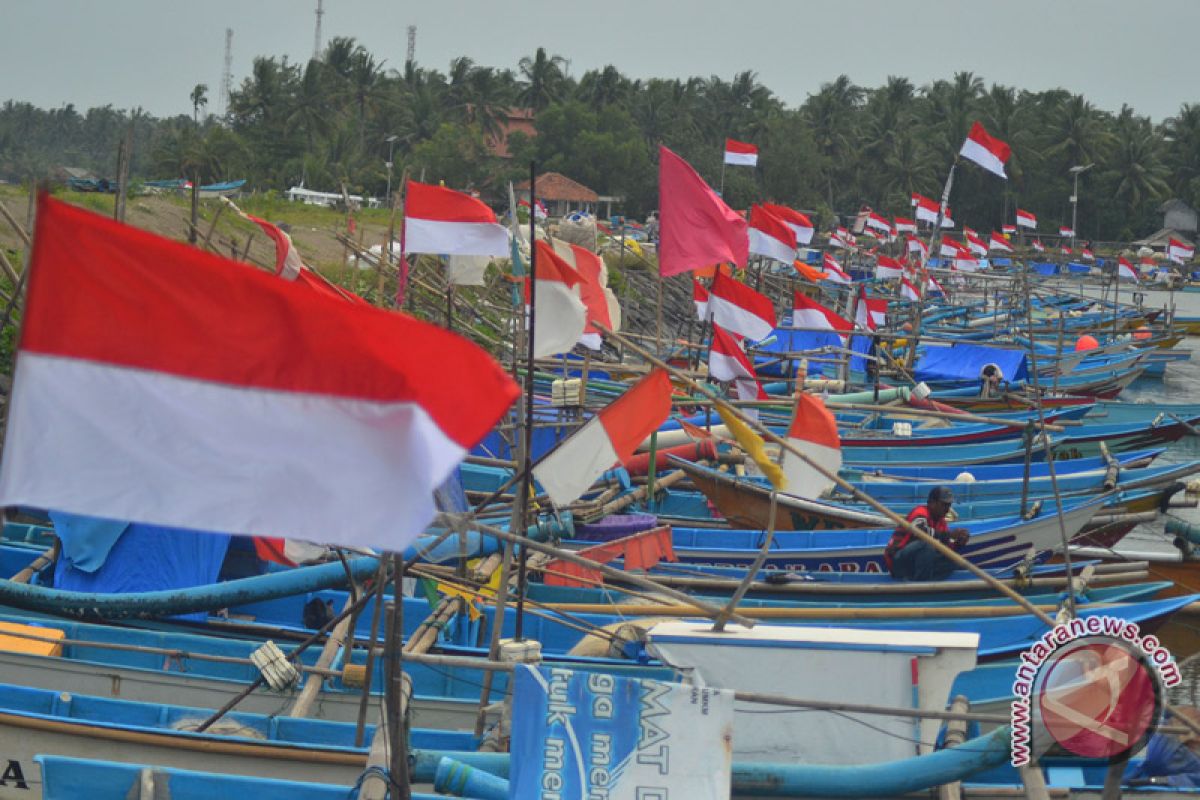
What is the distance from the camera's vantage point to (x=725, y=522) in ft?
55.0

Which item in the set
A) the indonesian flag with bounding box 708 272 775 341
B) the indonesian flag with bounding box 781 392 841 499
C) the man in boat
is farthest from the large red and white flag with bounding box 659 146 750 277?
the indonesian flag with bounding box 781 392 841 499

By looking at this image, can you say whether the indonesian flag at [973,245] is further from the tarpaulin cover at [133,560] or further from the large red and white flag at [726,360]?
the tarpaulin cover at [133,560]

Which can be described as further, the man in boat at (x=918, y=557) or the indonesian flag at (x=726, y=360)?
the indonesian flag at (x=726, y=360)

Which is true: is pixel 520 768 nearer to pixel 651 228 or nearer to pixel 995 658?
pixel 995 658

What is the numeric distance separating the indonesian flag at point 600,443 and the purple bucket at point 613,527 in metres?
6.36

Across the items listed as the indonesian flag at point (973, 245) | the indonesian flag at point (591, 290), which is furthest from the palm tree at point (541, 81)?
the indonesian flag at point (591, 290)

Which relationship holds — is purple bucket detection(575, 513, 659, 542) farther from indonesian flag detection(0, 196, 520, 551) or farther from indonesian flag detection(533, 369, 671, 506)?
indonesian flag detection(0, 196, 520, 551)

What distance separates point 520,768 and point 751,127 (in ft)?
249

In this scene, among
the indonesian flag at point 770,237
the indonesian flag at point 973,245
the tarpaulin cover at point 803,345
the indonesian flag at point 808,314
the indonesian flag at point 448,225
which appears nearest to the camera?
the indonesian flag at point 448,225

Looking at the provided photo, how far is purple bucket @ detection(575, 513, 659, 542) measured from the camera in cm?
1476

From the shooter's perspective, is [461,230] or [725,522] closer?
[461,230]

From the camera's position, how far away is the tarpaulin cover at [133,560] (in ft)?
36.5

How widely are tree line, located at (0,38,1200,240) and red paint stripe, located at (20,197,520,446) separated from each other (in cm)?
5291

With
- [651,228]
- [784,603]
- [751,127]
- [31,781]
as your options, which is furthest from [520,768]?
[751,127]
